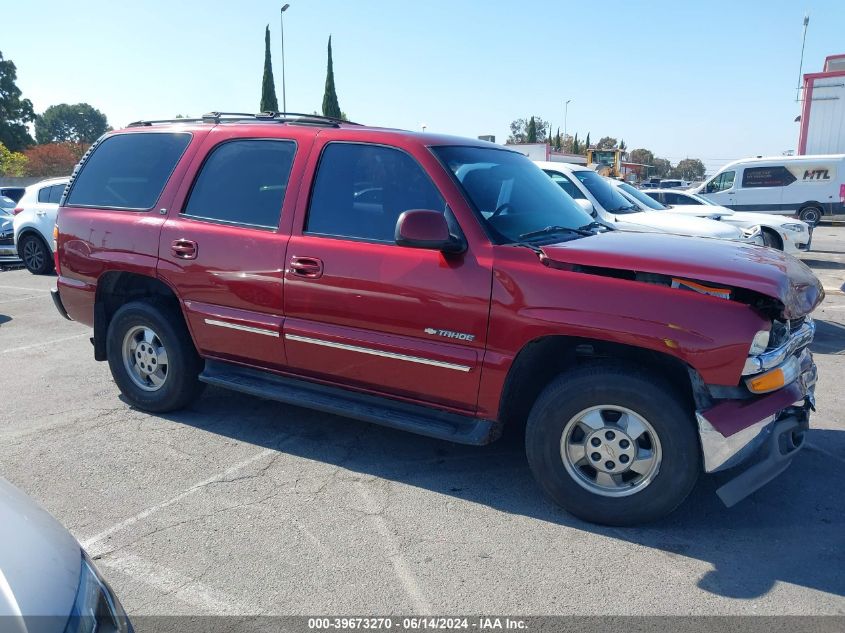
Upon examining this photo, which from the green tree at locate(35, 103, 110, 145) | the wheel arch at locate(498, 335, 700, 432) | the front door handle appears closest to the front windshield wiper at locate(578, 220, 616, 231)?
the wheel arch at locate(498, 335, 700, 432)

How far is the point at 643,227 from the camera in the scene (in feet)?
28.3

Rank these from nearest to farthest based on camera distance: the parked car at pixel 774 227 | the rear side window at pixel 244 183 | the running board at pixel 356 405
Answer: the running board at pixel 356 405 → the rear side window at pixel 244 183 → the parked car at pixel 774 227

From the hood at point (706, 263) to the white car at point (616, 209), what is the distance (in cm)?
489

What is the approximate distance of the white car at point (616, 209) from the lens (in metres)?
9.01

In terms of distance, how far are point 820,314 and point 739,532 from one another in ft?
21.1

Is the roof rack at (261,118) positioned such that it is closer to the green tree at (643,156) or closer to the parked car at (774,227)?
the parked car at (774,227)

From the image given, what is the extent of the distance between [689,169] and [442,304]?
305 feet

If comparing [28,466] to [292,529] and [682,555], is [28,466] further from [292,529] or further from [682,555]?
[682,555]

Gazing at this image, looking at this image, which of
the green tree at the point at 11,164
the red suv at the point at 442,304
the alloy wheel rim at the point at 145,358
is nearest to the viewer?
the red suv at the point at 442,304

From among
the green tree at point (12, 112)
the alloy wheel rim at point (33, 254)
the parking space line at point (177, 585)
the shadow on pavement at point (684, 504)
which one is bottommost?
the parking space line at point (177, 585)

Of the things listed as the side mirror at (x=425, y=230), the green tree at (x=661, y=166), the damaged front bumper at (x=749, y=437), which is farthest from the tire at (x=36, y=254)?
the green tree at (x=661, y=166)

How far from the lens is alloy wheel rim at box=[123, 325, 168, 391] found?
16.5 feet

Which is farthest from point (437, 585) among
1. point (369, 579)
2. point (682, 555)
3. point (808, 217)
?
point (808, 217)

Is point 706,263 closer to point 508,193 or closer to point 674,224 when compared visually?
point 508,193
